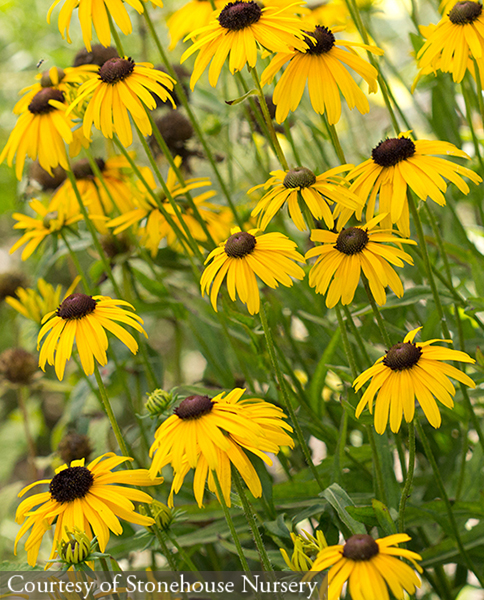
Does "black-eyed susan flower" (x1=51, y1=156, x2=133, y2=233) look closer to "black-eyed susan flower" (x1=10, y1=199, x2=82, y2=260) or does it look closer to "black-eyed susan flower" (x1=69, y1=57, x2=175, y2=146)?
"black-eyed susan flower" (x1=10, y1=199, x2=82, y2=260)

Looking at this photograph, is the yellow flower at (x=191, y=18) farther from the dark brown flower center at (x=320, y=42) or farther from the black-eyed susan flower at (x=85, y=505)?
the black-eyed susan flower at (x=85, y=505)

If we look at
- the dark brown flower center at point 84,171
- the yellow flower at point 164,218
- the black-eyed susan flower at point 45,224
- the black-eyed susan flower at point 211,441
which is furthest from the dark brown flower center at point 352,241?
the dark brown flower center at point 84,171

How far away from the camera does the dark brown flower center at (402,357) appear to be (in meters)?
0.42

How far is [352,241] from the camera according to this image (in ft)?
1.51

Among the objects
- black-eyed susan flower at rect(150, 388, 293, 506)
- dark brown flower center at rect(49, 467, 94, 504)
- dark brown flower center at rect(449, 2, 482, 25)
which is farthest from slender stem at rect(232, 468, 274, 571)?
dark brown flower center at rect(449, 2, 482, 25)

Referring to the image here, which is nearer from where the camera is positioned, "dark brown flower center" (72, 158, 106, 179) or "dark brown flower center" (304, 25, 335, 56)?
"dark brown flower center" (304, 25, 335, 56)

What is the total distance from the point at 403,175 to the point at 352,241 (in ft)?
0.21

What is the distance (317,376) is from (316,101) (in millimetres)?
287

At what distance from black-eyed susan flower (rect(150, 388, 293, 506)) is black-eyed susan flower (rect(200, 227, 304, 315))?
0.09 meters

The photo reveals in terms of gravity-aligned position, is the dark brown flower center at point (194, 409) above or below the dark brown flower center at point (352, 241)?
below

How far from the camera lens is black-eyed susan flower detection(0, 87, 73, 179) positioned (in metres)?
0.59

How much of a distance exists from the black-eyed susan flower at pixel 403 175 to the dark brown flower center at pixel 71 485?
0.30 meters

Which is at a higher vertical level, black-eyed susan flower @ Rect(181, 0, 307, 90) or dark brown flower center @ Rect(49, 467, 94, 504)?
black-eyed susan flower @ Rect(181, 0, 307, 90)

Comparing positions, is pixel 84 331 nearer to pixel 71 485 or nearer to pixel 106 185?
pixel 71 485
